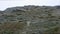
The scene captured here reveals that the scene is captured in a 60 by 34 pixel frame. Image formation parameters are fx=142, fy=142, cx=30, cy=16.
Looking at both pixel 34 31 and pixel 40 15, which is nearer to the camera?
pixel 34 31

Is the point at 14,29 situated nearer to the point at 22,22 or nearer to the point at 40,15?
the point at 22,22

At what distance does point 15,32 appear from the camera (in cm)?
226

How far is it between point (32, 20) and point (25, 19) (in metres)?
0.15

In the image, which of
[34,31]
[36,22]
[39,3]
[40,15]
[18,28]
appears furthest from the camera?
[39,3]

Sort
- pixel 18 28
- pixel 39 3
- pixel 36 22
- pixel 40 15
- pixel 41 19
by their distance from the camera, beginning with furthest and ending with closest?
pixel 39 3, pixel 40 15, pixel 41 19, pixel 36 22, pixel 18 28

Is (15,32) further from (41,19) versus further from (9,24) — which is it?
(41,19)

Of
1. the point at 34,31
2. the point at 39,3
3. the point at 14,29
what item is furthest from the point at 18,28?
the point at 39,3

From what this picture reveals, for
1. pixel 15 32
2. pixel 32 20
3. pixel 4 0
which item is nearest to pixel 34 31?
pixel 15 32

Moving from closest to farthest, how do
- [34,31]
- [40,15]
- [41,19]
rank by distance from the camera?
[34,31]
[41,19]
[40,15]

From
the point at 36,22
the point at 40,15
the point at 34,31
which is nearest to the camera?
the point at 34,31

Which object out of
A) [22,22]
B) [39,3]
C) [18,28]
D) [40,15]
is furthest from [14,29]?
[39,3]

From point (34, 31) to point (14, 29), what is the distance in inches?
14.1

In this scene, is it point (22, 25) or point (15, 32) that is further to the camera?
point (22, 25)

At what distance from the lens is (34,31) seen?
2232 millimetres
